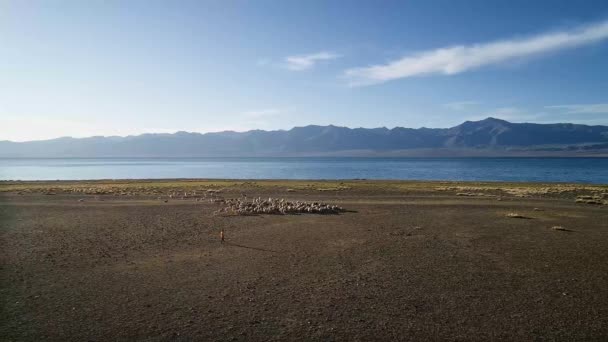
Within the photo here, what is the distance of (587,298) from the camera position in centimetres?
1074

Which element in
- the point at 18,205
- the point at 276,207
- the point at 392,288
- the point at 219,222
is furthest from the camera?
the point at 18,205

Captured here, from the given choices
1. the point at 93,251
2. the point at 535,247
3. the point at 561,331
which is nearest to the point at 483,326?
the point at 561,331

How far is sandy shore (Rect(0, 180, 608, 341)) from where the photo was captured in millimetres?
8805

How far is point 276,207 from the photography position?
93.4ft

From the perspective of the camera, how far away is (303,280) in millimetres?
12328

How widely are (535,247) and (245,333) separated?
13.9 m

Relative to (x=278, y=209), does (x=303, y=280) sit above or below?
below

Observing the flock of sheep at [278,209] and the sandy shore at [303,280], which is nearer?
the sandy shore at [303,280]

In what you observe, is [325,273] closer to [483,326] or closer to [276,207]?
[483,326]

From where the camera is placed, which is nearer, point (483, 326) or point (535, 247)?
point (483, 326)

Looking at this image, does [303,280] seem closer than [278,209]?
Yes

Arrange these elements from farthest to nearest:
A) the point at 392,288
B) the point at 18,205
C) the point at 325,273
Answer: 1. the point at 18,205
2. the point at 325,273
3. the point at 392,288

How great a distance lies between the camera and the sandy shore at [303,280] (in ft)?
28.9

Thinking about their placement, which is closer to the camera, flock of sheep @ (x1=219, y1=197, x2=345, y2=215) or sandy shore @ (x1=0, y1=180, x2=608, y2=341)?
sandy shore @ (x1=0, y1=180, x2=608, y2=341)
